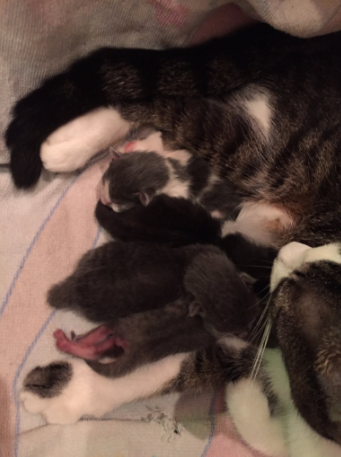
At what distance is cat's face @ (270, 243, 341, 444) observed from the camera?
832 millimetres

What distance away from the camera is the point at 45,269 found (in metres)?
1.11

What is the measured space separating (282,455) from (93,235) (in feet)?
2.55

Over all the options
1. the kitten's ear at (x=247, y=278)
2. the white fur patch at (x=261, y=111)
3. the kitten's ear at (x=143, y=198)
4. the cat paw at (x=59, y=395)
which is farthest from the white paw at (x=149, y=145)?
the cat paw at (x=59, y=395)

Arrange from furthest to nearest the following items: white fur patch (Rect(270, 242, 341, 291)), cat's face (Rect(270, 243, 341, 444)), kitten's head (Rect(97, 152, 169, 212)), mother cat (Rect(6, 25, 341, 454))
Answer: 1. kitten's head (Rect(97, 152, 169, 212))
2. mother cat (Rect(6, 25, 341, 454))
3. white fur patch (Rect(270, 242, 341, 291))
4. cat's face (Rect(270, 243, 341, 444))

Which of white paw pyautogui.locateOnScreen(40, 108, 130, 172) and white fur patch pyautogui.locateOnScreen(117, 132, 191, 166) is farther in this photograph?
white fur patch pyautogui.locateOnScreen(117, 132, 191, 166)

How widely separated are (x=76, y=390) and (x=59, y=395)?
0.04 metres

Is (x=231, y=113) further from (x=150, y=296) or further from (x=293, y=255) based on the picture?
(x=150, y=296)

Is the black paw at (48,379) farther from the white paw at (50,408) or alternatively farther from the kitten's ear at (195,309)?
the kitten's ear at (195,309)

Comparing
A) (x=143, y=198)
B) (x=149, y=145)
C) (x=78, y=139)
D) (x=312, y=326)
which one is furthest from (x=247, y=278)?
(x=78, y=139)

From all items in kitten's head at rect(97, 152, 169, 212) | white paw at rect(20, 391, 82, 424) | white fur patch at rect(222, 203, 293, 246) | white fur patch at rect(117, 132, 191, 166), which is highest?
white fur patch at rect(117, 132, 191, 166)

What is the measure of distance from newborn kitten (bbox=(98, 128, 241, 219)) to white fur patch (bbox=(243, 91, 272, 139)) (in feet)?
0.59

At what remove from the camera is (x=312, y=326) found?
880mm

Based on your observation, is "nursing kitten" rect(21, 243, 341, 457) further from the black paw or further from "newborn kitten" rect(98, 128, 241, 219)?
"newborn kitten" rect(98, 128, 241, 219)

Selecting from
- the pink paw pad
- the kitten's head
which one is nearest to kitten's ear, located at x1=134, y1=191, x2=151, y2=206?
the kitten's head
